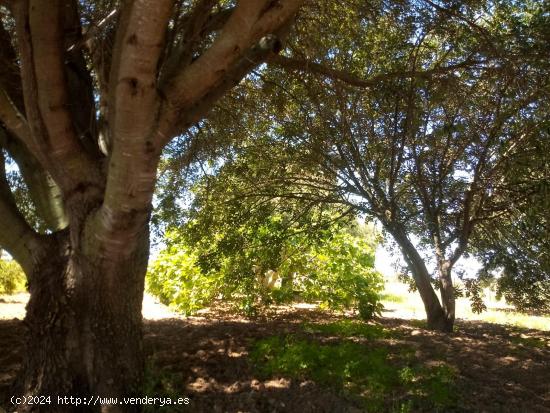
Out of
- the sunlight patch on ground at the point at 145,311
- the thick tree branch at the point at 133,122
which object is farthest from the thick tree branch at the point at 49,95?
the sunlight patch on ground at the point at 145,311

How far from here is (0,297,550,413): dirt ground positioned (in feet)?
11.7

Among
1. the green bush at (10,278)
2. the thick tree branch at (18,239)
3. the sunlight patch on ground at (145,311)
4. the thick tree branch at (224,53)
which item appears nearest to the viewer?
the thick tree branch at (224,53)

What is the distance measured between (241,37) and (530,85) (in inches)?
140

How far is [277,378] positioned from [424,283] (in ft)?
11.4

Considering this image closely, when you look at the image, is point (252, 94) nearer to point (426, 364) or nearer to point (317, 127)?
point (317, 127)

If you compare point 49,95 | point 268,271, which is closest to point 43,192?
point 49,95

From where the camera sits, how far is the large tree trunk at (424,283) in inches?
264

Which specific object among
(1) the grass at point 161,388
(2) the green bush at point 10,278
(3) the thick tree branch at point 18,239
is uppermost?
(3) the thick tree branch at point 18,239

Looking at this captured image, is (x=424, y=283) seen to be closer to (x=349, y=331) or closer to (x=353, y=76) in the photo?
(x=349, y=331)

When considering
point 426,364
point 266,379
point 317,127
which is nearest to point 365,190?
point 317,127

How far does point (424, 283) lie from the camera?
264 inches

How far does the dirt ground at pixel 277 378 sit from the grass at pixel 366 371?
0.12 m

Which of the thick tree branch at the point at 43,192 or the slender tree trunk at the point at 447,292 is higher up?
the thick tree branch at the point at 43,192

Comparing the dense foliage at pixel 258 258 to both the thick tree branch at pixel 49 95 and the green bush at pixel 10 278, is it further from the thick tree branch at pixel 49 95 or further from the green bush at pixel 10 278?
the green bush at pixel 10 278
